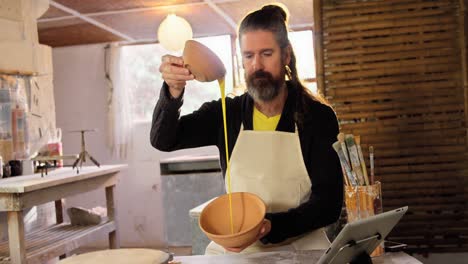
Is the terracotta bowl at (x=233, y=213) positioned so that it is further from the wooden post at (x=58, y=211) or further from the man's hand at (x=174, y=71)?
the wooden post at (x=58, y=211)

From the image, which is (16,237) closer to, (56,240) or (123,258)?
(56,240)

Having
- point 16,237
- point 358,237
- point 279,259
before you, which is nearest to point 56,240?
point 16,237

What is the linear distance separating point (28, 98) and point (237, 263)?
3.18m

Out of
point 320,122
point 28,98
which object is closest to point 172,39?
point 28,98

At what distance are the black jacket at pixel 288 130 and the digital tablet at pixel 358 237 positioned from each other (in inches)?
20.6

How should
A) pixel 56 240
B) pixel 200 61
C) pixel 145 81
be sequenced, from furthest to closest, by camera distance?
pixel 145 81 → pixel 56 240 → pixel 200 61

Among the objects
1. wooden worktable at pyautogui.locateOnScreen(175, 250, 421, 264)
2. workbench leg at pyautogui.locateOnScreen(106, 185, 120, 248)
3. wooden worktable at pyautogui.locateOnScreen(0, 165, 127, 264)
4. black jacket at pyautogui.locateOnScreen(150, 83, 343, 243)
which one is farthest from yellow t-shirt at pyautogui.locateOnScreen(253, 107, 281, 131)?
workbench leg at pyautogui.locateOnScreen(106, 185, 120, 248)

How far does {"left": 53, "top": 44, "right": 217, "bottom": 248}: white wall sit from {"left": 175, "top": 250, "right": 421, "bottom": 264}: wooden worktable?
13.7ft

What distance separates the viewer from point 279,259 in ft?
5.19

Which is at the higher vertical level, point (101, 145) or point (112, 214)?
point (101, 145)

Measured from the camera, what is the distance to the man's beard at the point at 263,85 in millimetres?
2061

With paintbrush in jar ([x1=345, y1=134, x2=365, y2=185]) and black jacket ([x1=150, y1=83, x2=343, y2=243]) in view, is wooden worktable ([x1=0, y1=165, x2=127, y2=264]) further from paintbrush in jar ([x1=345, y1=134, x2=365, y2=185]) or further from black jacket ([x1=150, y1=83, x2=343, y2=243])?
paintbrush in jar ([x1=345, y1=134, x2=365, y2=185])

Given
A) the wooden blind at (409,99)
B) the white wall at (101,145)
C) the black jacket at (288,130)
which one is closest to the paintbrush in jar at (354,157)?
the black jacket at (288,130)

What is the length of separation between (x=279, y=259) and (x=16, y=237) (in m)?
2.11
